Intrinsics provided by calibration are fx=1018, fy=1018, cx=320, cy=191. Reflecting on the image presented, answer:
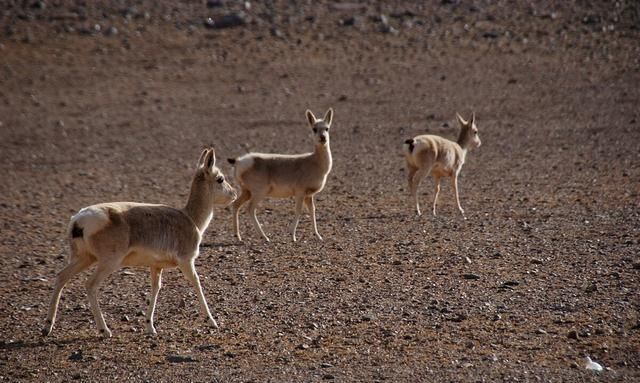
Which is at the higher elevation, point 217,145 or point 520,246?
point 520,246

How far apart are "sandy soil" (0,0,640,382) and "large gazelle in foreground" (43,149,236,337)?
43 cm

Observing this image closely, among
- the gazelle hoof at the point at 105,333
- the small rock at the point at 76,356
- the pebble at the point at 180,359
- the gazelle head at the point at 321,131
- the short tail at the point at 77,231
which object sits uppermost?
the short tail at the point at 77,231

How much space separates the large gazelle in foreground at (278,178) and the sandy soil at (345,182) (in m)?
0.43

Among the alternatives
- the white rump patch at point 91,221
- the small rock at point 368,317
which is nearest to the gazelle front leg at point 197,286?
the white rump patch at point 91,221

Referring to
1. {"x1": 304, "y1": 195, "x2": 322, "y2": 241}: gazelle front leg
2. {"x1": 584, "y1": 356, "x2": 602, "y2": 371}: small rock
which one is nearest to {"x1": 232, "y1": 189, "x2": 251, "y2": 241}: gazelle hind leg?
{"x1": 304, "y1": 195, "x2": 322, "y2": 241}: gazelle front leg

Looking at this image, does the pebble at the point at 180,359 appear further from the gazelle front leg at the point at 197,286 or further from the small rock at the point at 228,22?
the small rock at the point at 228,22

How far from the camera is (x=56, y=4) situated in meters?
32.6

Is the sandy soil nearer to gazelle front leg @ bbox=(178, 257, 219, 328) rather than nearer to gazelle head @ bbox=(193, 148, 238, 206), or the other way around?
gazelle front leg @ bbox=(178, 257, 219, 328)

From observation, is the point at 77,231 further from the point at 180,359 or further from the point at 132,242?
the point at 180,359

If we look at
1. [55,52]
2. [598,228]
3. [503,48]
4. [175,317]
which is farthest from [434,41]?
[175,317]

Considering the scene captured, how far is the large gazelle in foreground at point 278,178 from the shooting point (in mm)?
13719

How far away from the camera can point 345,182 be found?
17969 millimetres

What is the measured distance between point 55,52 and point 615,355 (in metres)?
24.5

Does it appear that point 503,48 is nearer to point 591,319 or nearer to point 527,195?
point 527,195
